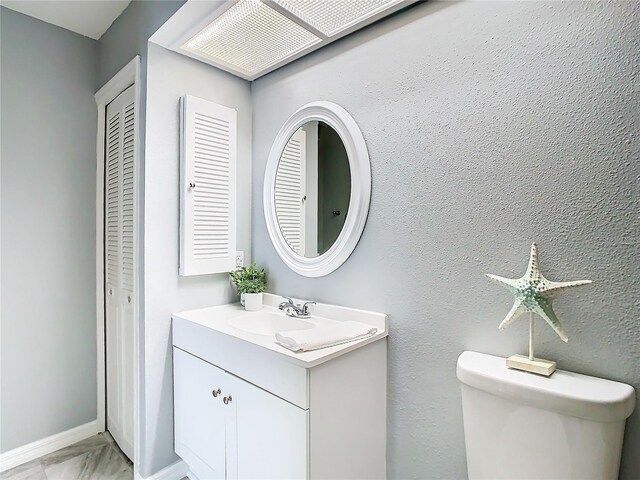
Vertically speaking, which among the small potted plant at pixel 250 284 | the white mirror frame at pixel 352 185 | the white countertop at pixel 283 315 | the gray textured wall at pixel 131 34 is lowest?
the white countertop at pixel 283 315

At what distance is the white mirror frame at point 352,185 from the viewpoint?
1535 mm

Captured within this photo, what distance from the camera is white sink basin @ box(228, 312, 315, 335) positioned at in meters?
1.68

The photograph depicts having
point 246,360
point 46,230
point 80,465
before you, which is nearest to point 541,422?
point 246,360

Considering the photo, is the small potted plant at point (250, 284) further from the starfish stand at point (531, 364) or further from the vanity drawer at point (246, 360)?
the starfish stand at point (531, 364)

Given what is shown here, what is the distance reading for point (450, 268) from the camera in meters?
1.30

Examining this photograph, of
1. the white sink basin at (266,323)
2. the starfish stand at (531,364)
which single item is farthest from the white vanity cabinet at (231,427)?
the starfish stand at (531,364)

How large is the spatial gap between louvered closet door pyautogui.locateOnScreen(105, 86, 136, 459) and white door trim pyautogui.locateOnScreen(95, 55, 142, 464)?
49 mm

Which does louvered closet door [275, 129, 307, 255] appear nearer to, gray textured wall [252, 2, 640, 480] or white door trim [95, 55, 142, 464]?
gray textured wall [252, 2, 640, 480]

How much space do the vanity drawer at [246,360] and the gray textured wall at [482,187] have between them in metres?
0.48

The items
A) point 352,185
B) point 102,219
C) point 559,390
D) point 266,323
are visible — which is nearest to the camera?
point 559,390

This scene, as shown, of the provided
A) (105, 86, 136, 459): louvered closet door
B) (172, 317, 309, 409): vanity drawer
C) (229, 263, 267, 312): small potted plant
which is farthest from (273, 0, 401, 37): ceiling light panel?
(172, 317, 309, 409): vanity drawer

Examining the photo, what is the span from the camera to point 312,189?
5.86 feet

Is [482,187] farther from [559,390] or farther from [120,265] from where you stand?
[120,265]

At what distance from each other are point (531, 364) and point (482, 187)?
587mm
